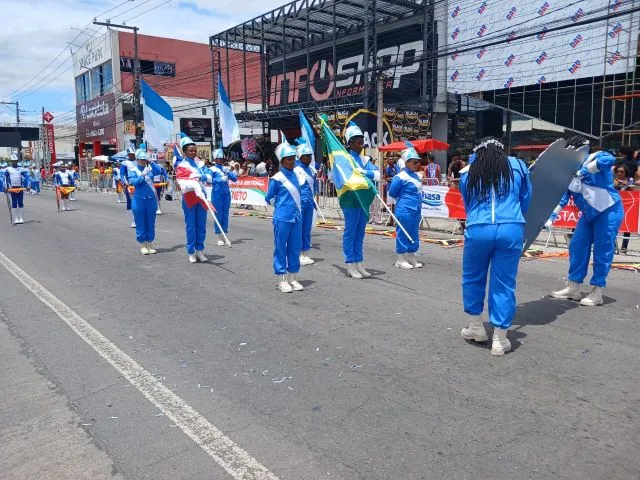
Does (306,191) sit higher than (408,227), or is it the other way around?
(306,191)

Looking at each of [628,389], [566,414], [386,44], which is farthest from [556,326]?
[386,44]

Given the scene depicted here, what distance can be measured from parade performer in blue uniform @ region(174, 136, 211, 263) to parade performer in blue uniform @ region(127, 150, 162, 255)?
109 cm

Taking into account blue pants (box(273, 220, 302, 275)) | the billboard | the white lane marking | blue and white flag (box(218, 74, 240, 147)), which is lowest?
the white lane marking

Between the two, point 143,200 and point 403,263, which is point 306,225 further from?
point 143,200

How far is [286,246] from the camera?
6.86 meters

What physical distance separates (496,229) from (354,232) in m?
3.29

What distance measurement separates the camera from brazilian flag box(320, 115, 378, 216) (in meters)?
7.31

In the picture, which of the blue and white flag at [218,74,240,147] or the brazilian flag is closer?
the brazilian flag

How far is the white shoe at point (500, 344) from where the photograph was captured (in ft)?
→ 14.8

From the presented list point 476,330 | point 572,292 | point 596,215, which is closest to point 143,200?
point 476,330

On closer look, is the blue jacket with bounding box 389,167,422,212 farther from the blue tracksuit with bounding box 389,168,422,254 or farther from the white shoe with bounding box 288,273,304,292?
the white shoe with bounding box 288,273,304,292

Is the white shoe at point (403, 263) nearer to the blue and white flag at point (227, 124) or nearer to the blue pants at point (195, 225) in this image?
the blue pants at point (195, 225)

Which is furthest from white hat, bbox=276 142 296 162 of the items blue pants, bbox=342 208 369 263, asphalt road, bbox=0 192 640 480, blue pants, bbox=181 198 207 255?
blue pants, bbox=181 198 207 255

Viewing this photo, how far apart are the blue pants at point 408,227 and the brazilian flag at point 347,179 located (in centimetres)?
79
